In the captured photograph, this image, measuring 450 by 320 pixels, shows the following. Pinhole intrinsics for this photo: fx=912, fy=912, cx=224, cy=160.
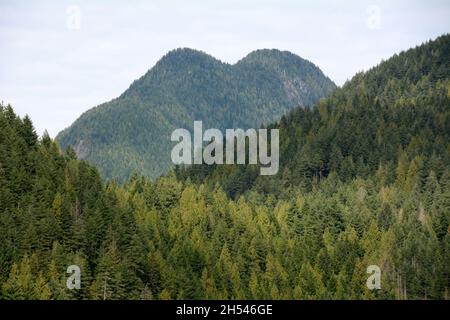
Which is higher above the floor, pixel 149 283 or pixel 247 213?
pixel 247 213

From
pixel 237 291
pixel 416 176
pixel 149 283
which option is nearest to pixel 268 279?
pixel 237 291

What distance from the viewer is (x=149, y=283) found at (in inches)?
4621

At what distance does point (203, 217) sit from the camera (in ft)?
503

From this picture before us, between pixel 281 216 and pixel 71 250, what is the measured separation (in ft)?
199

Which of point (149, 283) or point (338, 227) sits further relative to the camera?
point (338, 227)

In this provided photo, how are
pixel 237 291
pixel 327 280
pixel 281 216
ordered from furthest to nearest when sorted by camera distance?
pixel 281 216 → pixel 327 280 → pixel 237 291

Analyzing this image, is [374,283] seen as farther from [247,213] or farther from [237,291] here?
[247,213]

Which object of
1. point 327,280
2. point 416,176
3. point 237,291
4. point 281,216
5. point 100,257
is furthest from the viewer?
point 416,176

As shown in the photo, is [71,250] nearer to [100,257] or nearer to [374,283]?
[100,257]

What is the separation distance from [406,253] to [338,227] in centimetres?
2498
